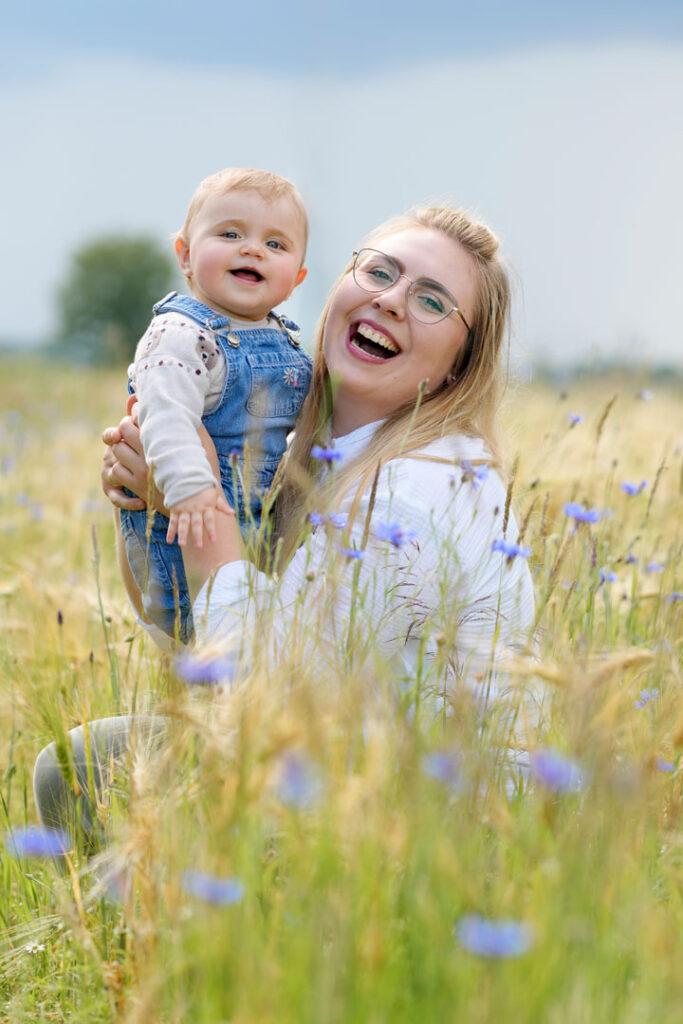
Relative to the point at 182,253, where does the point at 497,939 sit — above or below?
below

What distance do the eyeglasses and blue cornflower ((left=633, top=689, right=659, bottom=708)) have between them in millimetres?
1073

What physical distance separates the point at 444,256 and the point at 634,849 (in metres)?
1.75

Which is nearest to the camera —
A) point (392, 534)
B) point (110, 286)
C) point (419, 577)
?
point (392, 534)

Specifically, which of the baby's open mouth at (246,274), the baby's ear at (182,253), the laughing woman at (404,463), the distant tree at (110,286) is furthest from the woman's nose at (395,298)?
the distant tree at (110,286)

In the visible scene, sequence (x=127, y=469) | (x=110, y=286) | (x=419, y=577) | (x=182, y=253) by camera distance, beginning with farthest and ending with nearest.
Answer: (x=110, y=286), (x=182, y=253), (x=127, y=469), (x=419, y=577)

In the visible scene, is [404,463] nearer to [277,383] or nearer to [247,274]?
[277,383]

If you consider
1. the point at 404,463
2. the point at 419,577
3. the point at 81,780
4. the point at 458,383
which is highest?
the point at 458,383

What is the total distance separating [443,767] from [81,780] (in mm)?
1446

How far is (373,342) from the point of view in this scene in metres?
2.65

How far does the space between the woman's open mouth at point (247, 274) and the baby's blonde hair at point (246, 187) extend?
0.63 ft

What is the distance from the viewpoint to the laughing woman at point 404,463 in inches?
80.6

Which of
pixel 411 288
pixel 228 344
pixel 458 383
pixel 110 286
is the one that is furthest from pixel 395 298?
pixel 110 286

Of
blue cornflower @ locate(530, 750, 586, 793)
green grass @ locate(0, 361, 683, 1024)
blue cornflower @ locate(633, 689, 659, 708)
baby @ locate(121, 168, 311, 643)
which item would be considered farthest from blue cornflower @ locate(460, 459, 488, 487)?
blue cornflower @ locate(530, 750, 586, 793)

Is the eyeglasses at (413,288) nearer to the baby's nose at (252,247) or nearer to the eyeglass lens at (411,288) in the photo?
the eyeglass lens at (411,288)
